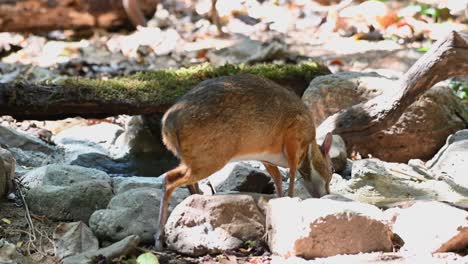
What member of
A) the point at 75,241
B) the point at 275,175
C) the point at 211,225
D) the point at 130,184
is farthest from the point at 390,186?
the point at 75,241

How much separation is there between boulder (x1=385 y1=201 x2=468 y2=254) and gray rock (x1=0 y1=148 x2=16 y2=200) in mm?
2552

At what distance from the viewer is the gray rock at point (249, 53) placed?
468 inches

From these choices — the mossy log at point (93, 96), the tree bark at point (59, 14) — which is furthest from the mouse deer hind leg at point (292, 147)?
the tree bark at point (59, 14)

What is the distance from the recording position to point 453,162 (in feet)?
23.2

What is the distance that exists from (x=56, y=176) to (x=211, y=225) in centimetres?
156

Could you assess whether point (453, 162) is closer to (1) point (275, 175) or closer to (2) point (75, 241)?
(1) point (275, 175)

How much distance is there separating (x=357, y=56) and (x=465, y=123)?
386 centimetres

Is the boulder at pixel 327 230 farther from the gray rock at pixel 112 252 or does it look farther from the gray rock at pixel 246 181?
the gray rock at pixel 246 181

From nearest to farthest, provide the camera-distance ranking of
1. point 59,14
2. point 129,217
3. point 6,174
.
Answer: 1. point 129,217
2. point 6,174
3. point 59,14

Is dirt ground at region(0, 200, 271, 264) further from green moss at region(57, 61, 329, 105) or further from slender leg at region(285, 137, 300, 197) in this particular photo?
green moss at region(57, 61, 329, 105)

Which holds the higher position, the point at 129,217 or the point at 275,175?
the point at 129,217

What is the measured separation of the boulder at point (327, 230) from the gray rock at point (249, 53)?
7.25 meters

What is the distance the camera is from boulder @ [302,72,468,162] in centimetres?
796

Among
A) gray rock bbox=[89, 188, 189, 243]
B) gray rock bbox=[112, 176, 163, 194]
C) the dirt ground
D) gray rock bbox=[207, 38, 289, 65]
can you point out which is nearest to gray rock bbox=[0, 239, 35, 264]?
the dirt ground
